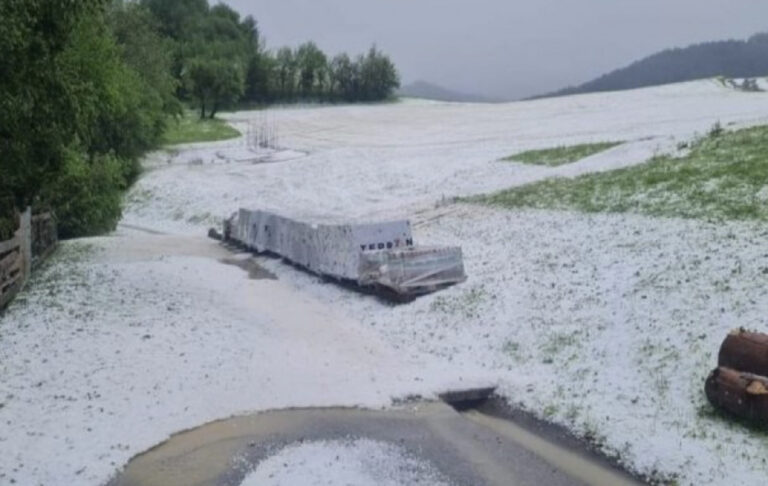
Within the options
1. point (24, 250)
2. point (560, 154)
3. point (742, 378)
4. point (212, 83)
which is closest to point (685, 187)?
point (742, 378)

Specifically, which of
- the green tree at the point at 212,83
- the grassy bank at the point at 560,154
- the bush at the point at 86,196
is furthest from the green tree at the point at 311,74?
the bush at the point at 86,196

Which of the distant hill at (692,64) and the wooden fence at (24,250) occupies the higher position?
the distant hill at (692,64)

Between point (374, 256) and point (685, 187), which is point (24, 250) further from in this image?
point (685, 187)

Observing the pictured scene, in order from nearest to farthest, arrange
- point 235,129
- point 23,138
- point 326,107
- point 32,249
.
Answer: point 23,138
point 32,249
point 235,129
point 326,107

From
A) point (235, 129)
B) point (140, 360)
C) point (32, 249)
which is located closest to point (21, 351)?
point (140, 360)

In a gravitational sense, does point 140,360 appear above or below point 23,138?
below

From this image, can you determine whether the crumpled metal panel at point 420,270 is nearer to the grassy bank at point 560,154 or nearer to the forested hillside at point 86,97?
the forested hillside at point 86,97

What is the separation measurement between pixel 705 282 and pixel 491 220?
12.6 meters

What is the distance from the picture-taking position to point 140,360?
52.9 feet

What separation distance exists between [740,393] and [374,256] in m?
12.1

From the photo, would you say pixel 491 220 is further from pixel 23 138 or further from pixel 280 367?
pixel 23 138

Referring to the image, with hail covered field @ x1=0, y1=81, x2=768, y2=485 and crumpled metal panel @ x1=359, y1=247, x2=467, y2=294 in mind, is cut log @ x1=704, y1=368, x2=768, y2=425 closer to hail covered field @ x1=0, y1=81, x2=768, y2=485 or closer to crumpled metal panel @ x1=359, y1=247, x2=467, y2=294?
hail covered field @ x1=0, y1=81, x2=768, y2=485

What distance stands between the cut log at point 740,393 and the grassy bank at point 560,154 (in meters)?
28.0

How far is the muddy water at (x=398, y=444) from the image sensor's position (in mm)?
11828
